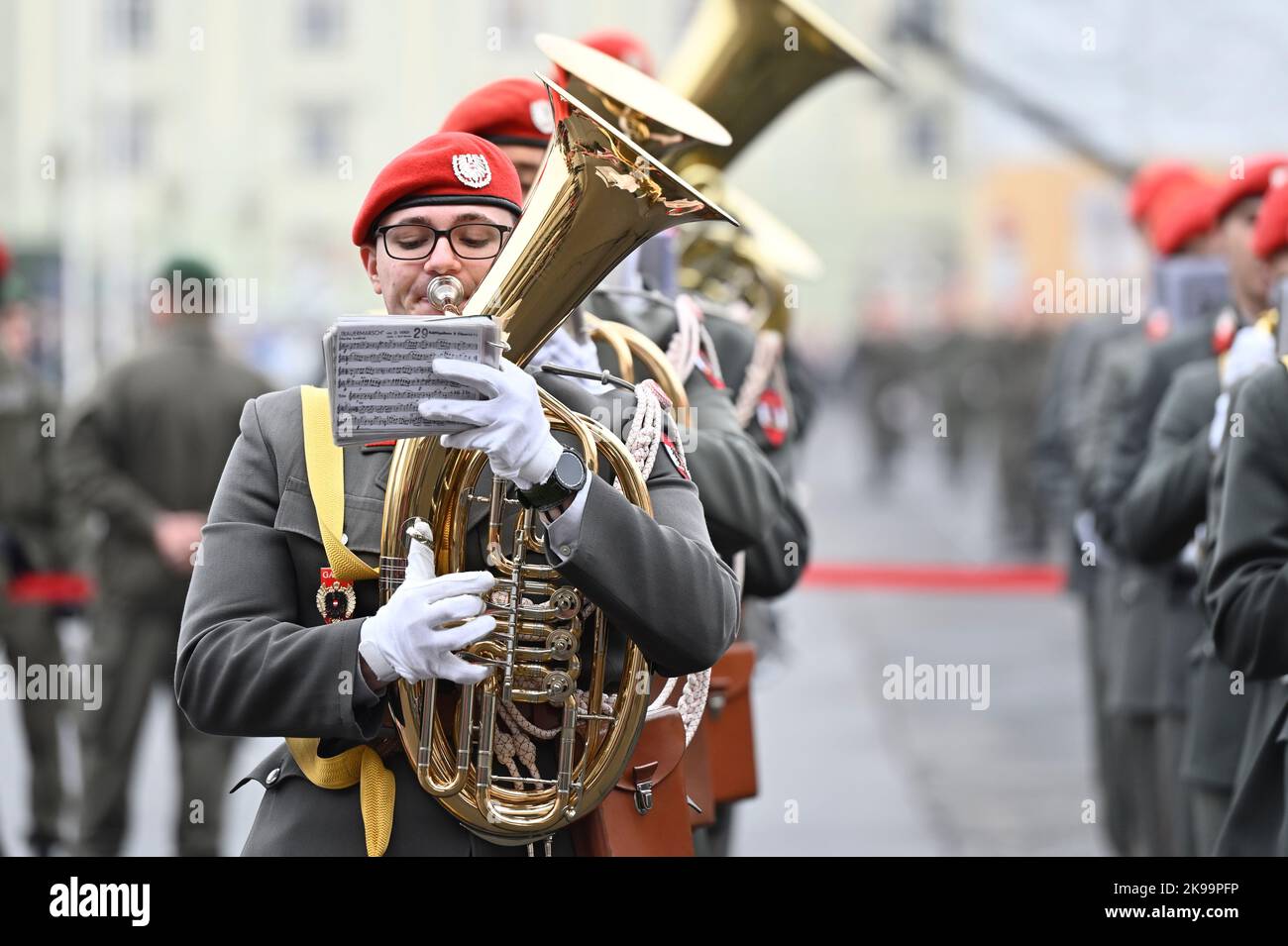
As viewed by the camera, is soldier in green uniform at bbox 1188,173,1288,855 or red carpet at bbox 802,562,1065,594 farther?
red carpet at bbox 802,562,1065,594

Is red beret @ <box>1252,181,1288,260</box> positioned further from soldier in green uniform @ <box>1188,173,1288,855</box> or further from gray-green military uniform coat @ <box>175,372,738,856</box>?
gray-green military uniform coat @ <box>175,372,738,856</box>

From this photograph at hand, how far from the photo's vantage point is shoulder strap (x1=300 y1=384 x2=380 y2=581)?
10.4 feet

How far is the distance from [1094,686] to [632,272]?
363cm

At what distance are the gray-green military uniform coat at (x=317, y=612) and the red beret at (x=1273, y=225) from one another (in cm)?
198

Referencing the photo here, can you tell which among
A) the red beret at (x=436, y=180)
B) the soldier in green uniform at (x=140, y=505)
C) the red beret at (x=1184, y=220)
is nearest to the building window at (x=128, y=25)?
the soldier in green uniform at (x=140, y=505)

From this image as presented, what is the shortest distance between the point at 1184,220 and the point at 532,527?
181 inches

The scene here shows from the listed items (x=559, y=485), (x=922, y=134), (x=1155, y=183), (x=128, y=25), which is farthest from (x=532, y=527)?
(x=922, y=134)

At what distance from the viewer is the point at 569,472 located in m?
3.00

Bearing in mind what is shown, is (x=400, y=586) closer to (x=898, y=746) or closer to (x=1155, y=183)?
(x=1155, y=183)

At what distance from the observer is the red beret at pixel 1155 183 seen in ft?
26.9

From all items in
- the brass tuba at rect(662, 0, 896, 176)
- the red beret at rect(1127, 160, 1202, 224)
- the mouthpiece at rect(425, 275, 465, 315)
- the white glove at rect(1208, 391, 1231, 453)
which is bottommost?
the white glove at rect(1208, 391, 1231, 453)

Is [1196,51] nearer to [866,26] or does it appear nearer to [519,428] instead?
[519,428]

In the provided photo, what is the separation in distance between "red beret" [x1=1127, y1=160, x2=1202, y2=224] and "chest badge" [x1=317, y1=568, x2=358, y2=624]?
563 centimetres

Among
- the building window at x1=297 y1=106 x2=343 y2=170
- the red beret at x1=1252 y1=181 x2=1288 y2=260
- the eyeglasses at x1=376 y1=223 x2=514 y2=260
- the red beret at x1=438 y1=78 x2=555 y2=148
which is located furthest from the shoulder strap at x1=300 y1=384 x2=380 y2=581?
the building window at x1=297 y1=106 x2=343 y2=170
